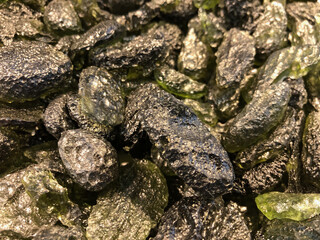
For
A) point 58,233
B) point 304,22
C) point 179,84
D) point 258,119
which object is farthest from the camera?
point 304,22

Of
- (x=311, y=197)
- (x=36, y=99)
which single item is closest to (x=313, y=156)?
(x=311, y=197)

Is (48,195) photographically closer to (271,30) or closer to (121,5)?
(121,5)

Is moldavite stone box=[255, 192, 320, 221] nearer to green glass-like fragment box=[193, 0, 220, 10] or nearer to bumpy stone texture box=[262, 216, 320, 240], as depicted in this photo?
bumpy stone texture box=[262, 216, 320, 240]

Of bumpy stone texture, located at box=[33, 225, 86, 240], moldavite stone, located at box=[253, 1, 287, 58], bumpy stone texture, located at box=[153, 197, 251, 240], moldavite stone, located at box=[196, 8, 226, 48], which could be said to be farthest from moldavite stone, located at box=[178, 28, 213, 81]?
bumpy stone texture, located at box=[33, 225, 86, 240]

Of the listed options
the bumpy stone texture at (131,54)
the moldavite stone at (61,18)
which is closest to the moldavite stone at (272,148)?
the bumpy stone texture at (131,54)

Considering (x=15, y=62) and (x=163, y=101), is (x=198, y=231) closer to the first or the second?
(x=163, y=101)

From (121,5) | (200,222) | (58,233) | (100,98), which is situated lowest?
(200,222)

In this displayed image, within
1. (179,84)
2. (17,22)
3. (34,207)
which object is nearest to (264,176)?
(179,84)
